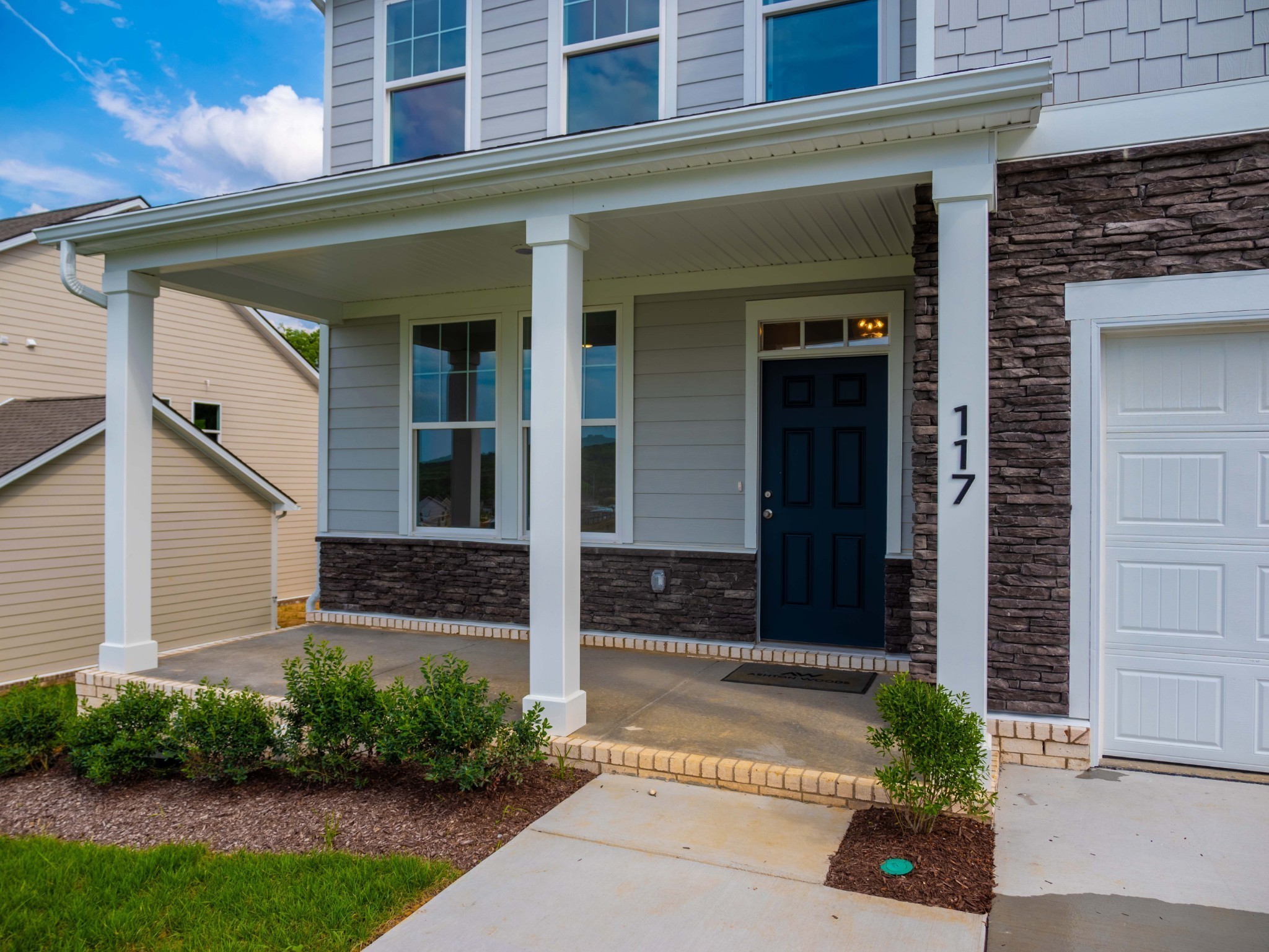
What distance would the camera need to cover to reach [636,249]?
5703mm

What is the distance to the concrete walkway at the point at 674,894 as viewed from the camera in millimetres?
2654

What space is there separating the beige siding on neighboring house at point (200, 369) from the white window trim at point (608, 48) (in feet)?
29.6

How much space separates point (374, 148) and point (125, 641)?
4.35 meters

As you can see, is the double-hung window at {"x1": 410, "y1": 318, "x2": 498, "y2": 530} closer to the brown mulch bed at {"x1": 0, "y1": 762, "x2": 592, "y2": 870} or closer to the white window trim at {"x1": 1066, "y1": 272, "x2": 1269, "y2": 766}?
the brown mulch bed at {"x1": 0, "y1": 762, "x2": 592, "y2": 870}

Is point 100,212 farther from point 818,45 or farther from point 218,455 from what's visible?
point 818,45

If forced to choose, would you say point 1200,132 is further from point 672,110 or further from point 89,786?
point 89,786

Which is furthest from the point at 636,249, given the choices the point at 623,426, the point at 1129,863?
the point at 1129,863

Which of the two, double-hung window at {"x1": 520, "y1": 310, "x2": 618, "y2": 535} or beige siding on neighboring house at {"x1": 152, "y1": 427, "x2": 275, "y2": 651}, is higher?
double-hung window at {"x1": 520, "y1": 310, "x2": 618, "y2": 535}

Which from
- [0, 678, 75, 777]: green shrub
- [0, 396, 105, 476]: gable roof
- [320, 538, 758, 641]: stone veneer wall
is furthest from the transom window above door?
[0, 396, 105, 476]: gable roof

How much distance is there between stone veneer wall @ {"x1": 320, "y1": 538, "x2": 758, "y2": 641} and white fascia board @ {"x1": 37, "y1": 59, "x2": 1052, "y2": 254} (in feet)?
9.79

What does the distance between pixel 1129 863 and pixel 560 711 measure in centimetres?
249

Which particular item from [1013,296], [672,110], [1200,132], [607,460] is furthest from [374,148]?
[1200,132]

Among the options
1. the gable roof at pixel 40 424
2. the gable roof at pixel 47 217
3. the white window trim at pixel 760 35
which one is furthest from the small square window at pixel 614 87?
the gable roof at pixel 47 217

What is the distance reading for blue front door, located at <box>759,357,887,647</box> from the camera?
591 centimetres
